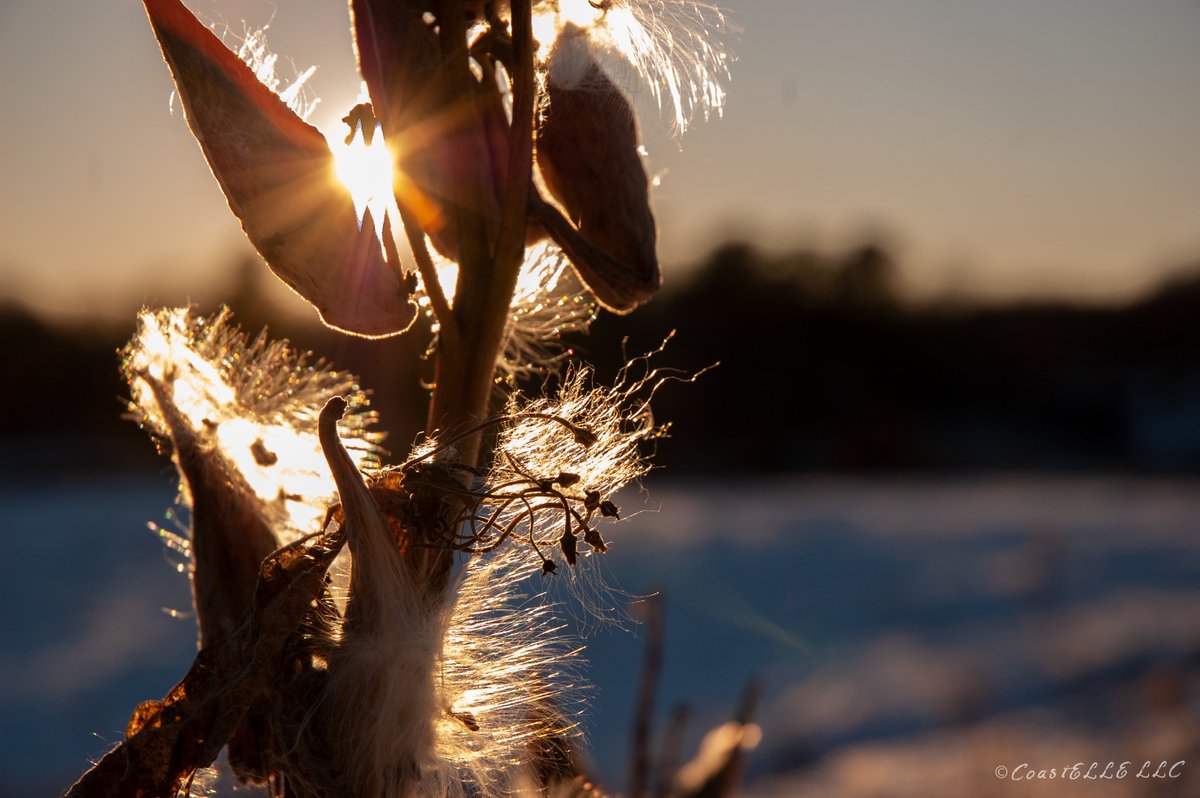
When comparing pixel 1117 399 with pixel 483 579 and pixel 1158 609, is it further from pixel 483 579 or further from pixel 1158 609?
pixel 483 579

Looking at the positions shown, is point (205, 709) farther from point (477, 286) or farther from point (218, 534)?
point (477, 286)

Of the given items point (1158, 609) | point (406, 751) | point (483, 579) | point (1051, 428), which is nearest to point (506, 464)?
point (483, 579)

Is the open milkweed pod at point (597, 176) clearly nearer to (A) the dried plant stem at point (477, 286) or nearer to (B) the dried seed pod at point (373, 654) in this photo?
(A) the dried plant stem at point (477, 286)

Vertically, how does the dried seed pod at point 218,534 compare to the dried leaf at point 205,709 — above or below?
above

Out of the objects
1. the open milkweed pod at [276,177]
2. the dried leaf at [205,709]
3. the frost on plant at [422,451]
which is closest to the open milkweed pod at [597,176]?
the frost on plant at [422,451]

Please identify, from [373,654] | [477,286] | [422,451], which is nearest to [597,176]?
[477,286]

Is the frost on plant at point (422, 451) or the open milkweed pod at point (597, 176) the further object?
the open milkweed pod at point (597, 176)
